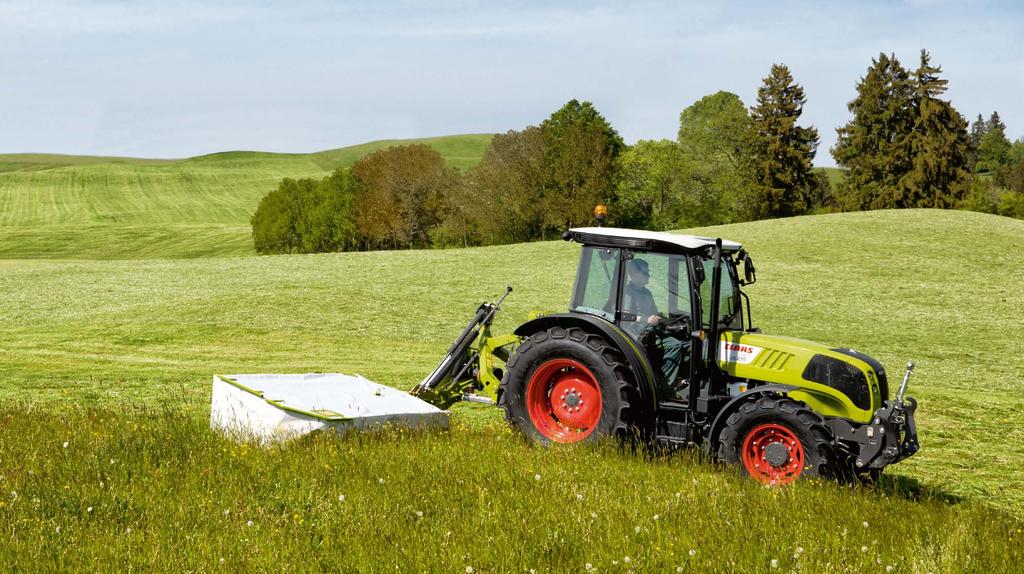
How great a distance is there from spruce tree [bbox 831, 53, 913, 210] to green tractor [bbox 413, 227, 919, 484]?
65810 millimetres

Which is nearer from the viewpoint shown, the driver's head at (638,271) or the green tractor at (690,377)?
the green tractor at (690,377)

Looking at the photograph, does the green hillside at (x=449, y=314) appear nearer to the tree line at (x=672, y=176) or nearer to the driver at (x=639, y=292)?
the driver at (x=639, y=292)

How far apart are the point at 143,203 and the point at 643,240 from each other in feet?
390

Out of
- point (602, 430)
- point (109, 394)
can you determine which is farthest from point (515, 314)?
point (602, 430)

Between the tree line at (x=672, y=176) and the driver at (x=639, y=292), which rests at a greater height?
the tree line at (x=672, y=176)

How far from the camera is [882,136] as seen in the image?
71250 millimetres

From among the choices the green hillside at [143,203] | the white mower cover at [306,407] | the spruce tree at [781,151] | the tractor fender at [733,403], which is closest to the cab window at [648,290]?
the tractor fender at [733,403]

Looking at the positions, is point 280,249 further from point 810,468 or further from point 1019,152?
point 1019,152

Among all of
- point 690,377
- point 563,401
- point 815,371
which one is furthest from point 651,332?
point 815,371

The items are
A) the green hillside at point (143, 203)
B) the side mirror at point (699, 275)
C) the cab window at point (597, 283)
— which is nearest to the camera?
the side mirror at point (699, 275)

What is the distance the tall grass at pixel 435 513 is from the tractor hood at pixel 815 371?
0.82 m

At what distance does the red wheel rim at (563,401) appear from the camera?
882 centimetres

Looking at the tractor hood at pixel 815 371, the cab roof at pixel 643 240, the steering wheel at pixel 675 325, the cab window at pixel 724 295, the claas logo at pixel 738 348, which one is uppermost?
the cab roof at pixel 643 240

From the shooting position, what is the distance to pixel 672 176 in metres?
75.2
